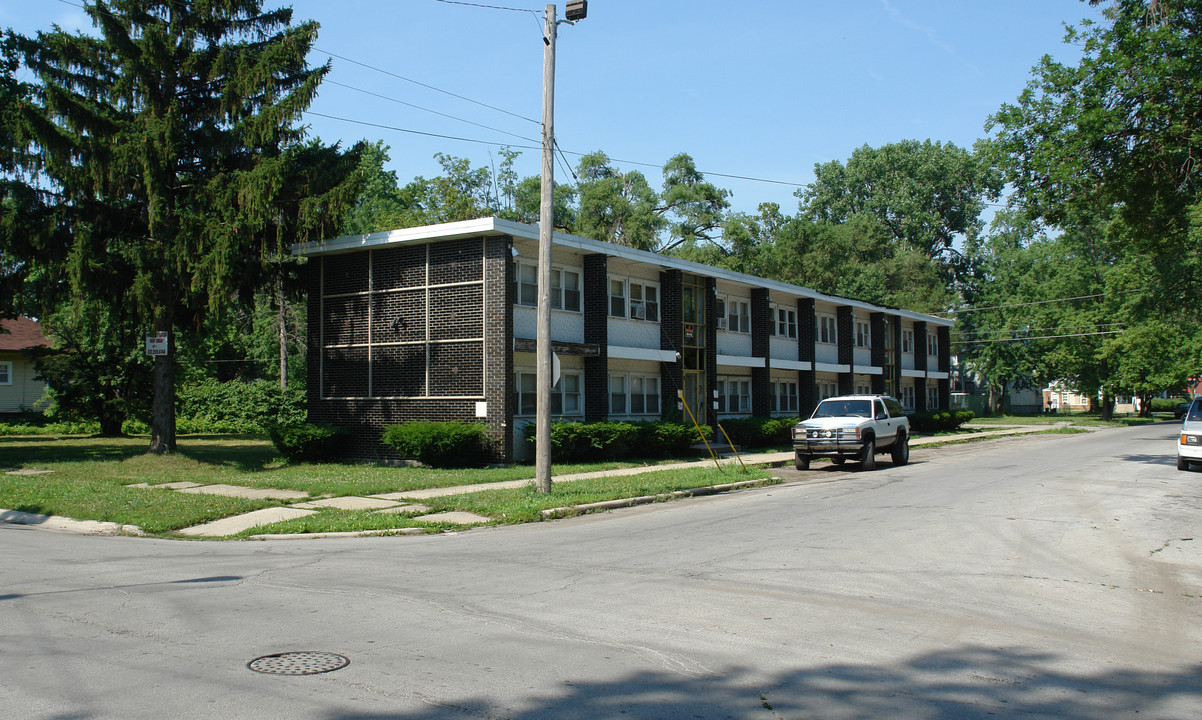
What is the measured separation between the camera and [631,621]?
7398 millimetres

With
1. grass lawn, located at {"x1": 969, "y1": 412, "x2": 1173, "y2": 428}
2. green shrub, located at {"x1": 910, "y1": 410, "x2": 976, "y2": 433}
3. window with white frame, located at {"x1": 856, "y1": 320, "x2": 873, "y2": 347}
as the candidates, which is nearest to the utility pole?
window with white frame, located at {"x1": 856, "y1": 320, "x2": 873, "y2": 347}

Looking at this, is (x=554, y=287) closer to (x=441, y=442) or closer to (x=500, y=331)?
(x=500, y=331)

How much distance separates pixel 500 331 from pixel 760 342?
15.9 metres

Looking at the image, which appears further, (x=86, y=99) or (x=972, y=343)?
(x=972, y=343)

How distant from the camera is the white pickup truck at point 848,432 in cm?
2439

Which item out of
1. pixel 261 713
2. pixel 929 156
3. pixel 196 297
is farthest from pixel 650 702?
pixel 929 156

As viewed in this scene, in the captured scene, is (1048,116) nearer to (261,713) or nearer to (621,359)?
(621,359)

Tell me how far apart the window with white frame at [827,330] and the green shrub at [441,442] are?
904 inches

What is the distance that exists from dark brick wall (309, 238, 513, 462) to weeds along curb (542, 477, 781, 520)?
6139 mm

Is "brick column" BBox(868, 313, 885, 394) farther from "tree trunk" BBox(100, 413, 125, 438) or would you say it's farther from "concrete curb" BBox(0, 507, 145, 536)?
"concrete curb" BBox(0, 507, 145, 536)

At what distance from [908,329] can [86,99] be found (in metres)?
42.6

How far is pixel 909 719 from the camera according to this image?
505 cm

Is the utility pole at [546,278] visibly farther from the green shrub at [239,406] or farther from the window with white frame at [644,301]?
the green shrub at [239,406]

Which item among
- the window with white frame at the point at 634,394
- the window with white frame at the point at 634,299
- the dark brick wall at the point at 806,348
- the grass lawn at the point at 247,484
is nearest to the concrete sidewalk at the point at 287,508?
the grass lawn at the point at 247,484
